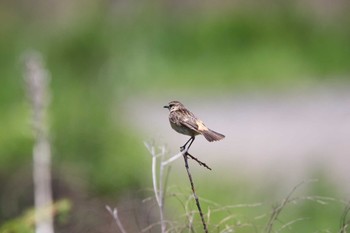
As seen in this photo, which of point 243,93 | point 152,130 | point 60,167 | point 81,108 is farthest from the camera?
point 243,93

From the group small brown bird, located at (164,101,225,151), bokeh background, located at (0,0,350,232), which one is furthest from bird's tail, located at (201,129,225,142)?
bokeh background, located at (0,0,350,232)

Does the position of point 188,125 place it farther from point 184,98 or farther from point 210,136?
point 184,98

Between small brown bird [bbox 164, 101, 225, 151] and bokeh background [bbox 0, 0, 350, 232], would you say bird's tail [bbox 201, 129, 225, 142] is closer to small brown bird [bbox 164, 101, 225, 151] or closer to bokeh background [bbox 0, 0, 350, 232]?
small brown bird [bbox 164, 101, 225, 151]

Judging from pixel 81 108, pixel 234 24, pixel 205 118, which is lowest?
pixel 81 108

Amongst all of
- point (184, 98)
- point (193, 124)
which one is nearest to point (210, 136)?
point (193, 124)

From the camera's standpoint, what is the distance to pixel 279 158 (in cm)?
984

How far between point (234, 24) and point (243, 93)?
1.05 metres

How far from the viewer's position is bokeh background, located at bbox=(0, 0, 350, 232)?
7660 millimetres

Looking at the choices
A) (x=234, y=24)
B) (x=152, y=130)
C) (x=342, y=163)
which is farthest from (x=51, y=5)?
(x=342, y=163)

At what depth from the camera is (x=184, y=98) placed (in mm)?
11922

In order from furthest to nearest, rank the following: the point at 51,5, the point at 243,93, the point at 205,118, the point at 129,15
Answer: the point at 51,5 → the point at 129,15 → the point at 243,93 → the point at 205,118

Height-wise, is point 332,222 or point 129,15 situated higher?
point 129,15

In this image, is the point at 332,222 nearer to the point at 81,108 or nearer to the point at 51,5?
the point at 81,108

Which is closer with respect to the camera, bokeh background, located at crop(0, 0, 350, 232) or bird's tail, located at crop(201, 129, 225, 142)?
bird's tail, located at crop(201, 129, 225, 142)
